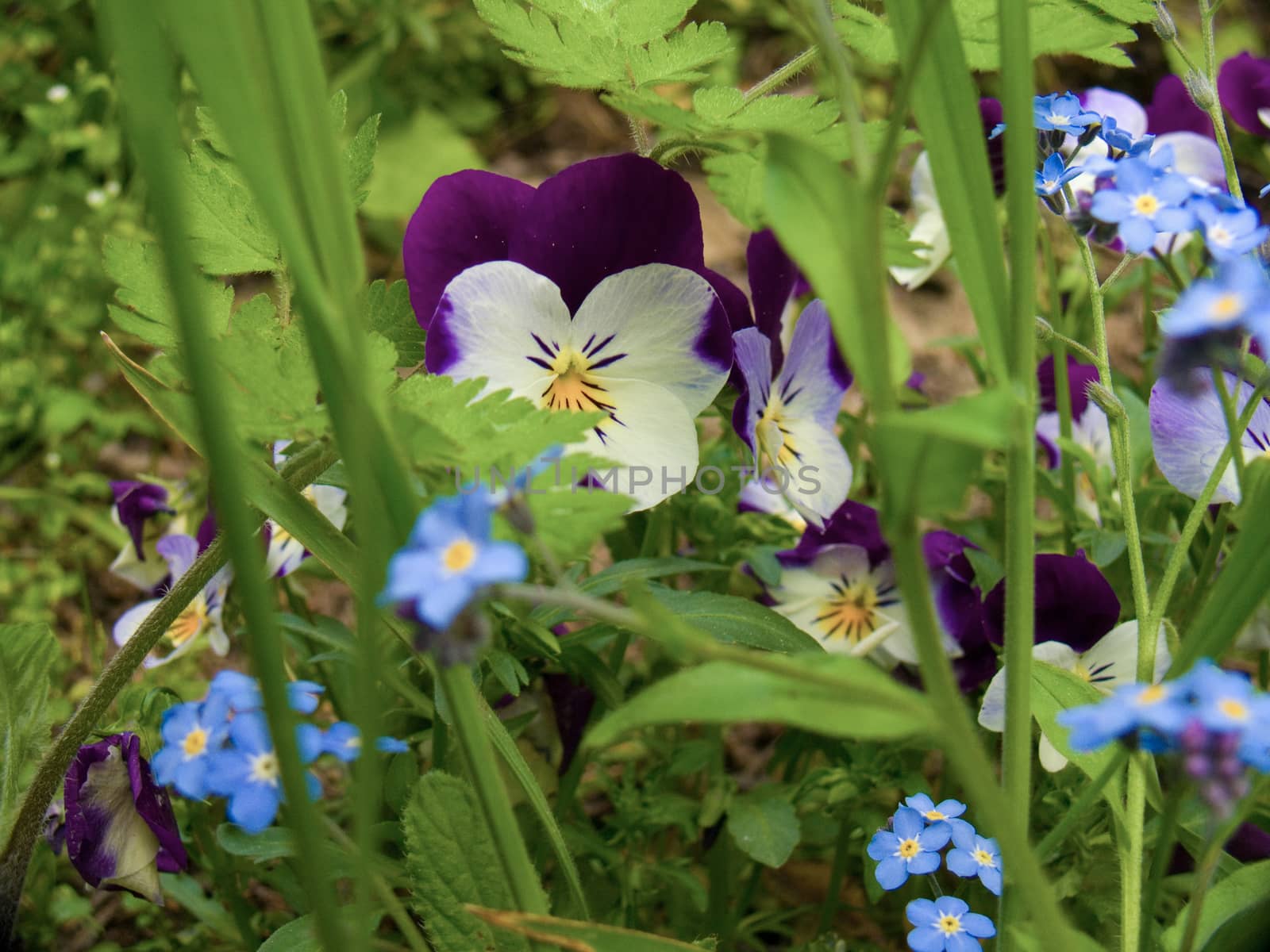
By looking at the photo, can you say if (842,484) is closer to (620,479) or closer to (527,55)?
(620,479)

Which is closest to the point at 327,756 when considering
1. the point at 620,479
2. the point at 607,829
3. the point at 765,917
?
the point at 607,829

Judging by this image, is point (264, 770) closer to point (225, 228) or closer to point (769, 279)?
point (225, 228)

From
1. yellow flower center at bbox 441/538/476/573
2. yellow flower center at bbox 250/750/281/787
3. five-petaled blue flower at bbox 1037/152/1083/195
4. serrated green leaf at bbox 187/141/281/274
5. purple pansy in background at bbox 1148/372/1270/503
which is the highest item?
serrated green leaf at bbox 187/141/281/274

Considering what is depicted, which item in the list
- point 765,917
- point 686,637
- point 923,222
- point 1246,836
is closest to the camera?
point 686,637

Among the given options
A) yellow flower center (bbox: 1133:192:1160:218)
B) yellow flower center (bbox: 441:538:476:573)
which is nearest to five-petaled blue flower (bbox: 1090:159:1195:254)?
yellow flower center (bbox: 1133:192:1160:218)

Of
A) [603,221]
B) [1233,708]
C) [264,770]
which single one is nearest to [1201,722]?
[1233,708]

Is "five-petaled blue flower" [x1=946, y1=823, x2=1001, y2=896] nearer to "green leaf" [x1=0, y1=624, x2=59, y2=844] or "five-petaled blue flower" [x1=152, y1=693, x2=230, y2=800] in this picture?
"five-petaled blue flower" [x1=152, y1=693, x2=230, y2=800]

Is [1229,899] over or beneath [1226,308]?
beneath
